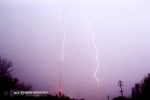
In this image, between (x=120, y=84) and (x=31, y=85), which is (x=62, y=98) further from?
(x=120, y=84)

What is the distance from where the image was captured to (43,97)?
11.1 meters

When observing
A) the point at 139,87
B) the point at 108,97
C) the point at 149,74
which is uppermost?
the point at 149,74

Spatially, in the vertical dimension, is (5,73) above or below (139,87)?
above

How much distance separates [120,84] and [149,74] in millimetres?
7693

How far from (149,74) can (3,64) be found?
30836 millimetres

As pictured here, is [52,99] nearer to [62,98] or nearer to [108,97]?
[62,98]

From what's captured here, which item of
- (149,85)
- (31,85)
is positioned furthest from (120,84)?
(31,85)

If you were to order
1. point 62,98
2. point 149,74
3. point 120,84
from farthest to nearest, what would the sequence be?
point 120,84 < point 149,74 < point 62,98

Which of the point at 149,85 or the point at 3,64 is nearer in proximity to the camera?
the point at 3,64

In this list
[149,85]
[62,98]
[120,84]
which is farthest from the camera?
[120,84]

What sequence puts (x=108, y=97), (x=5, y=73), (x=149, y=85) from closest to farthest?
(x=5, y=73), (x=149, y=85), (x=108, y=97)

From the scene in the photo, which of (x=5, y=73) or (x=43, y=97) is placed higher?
(x=5, y=73)

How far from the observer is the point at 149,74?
41188 mm

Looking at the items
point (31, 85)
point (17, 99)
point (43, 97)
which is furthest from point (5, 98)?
point (31, 85)
